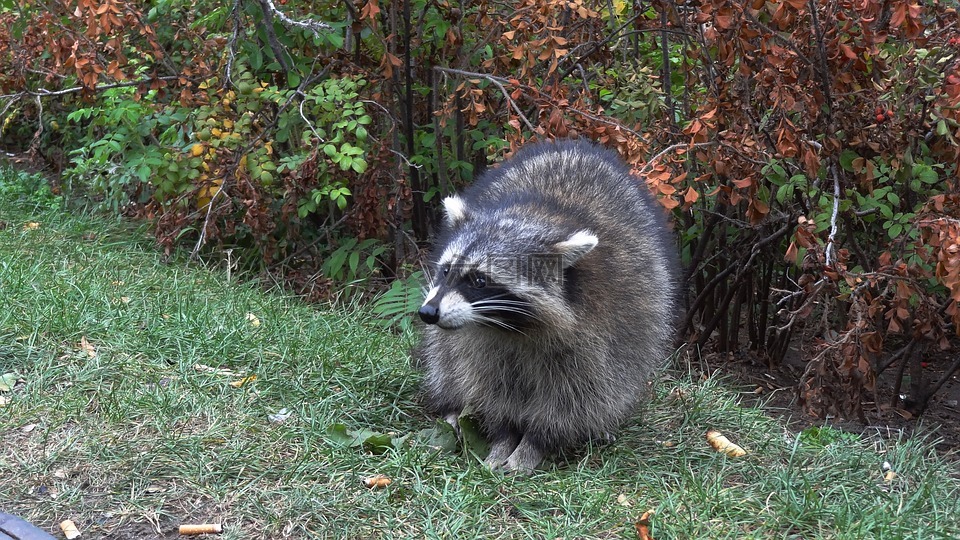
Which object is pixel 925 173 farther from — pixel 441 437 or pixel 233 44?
pixel 233 44

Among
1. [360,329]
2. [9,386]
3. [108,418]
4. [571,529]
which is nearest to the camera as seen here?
[571,529]

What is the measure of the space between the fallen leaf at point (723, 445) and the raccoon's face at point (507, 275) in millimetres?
979

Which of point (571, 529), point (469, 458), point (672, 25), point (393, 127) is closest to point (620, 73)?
point (672, 25)

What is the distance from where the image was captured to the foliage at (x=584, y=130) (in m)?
4.73

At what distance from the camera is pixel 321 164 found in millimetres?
6047

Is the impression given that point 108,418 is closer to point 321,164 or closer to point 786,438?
point 321,164

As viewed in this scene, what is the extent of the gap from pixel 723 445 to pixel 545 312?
1.12 meters

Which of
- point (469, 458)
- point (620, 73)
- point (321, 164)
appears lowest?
point (469, 458)

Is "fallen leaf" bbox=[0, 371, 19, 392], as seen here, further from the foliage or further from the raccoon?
the foliage

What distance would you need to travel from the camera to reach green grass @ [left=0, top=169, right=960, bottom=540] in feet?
11.9

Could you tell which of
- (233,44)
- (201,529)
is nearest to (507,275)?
(201,529)

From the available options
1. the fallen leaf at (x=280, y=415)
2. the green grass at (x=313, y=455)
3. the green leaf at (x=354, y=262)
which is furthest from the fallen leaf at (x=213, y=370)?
the green leaf at (x=354, y=262)

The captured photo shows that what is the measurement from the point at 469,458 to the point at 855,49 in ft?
8.44

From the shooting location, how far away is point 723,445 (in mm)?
4523
